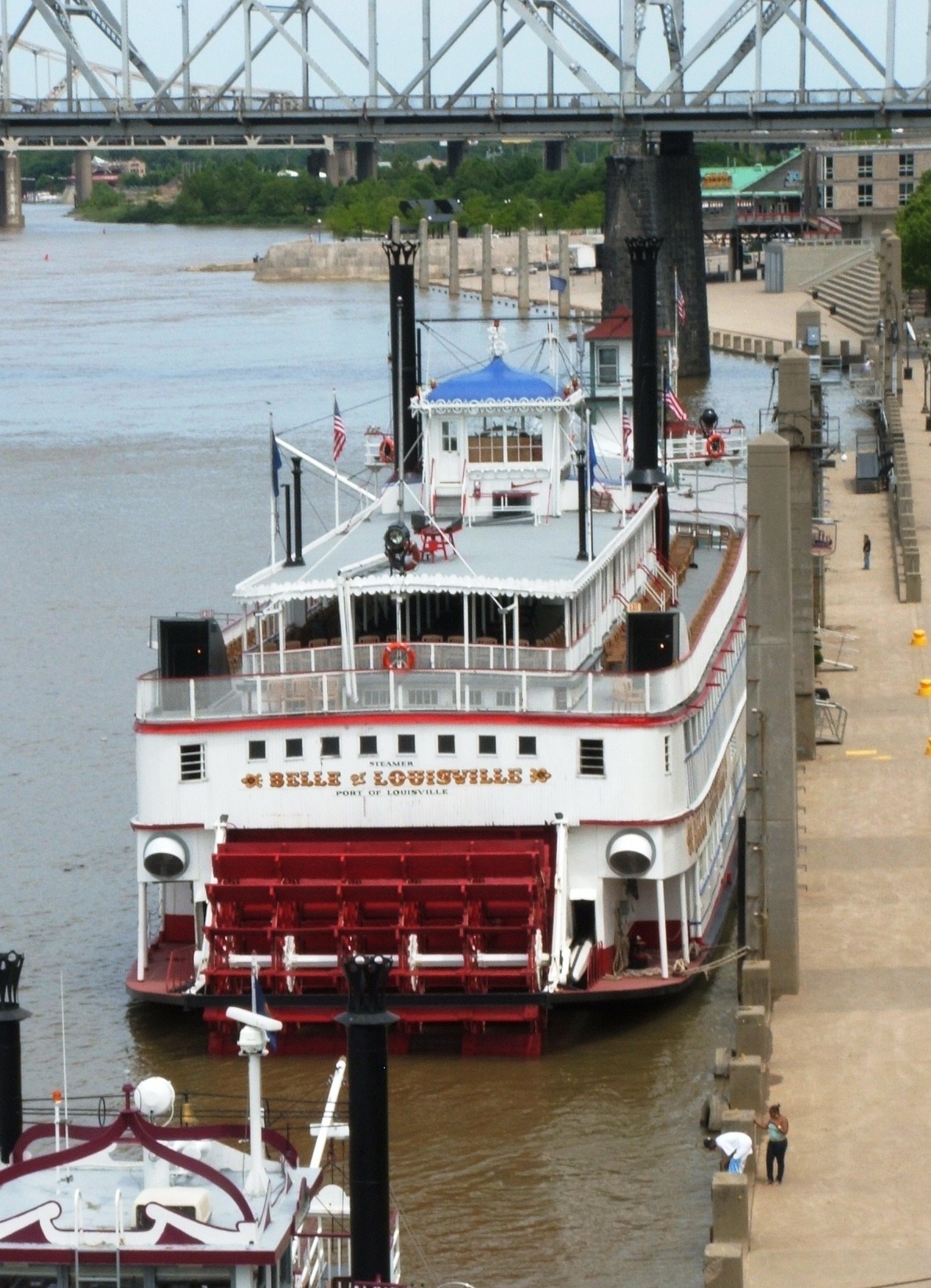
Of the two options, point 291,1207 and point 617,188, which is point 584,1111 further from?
point 617,188

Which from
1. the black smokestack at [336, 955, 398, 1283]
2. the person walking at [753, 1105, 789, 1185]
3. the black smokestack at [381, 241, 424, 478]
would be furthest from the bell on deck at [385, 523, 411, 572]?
the black smokestack at [336, 955, 398, 1283]

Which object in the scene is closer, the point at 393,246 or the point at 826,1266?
the point at 826,1266

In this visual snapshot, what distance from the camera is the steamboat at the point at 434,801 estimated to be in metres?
23.4

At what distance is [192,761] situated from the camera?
24547 mm

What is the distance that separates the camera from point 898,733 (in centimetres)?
3478

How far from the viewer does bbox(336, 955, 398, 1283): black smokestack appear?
14.3 metres

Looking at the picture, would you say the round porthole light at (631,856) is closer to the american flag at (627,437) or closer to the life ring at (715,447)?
the american flag at (627,437)

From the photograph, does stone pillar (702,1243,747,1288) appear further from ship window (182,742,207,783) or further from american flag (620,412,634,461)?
american flag (620,412,634,461)

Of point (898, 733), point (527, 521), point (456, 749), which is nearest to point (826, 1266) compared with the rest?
point (456, 749)

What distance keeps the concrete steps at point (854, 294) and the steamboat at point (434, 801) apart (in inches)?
2896

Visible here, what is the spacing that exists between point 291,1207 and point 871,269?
10486 centimetres

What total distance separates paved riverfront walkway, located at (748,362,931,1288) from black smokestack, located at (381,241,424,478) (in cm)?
652

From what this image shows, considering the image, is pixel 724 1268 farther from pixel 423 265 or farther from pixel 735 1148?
pixel 423 265

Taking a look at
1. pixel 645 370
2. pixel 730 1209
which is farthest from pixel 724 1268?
pixel 645 370
